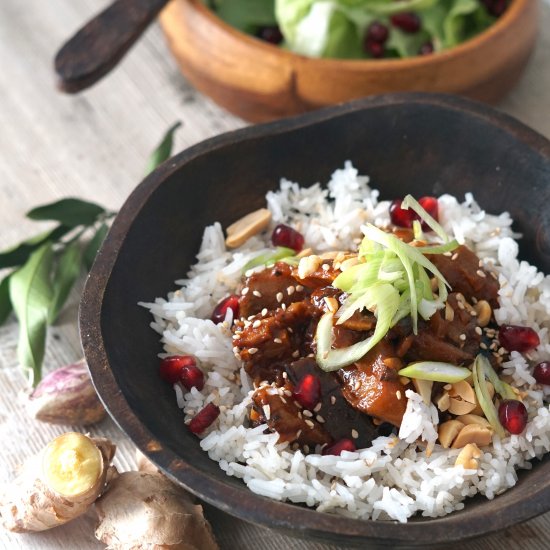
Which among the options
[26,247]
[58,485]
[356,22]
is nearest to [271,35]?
[356,22]

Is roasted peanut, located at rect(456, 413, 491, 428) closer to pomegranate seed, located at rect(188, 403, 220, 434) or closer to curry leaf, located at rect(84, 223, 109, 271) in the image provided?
pomegranate seed, located at rect(188, 403, 220, 434)

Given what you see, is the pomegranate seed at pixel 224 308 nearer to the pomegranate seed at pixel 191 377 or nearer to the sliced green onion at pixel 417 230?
the pomegranate seed at pixel 191 377

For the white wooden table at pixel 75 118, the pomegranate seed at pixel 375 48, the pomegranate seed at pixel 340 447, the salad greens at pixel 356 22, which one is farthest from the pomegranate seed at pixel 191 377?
the pomegranate seed at pixel 375 48

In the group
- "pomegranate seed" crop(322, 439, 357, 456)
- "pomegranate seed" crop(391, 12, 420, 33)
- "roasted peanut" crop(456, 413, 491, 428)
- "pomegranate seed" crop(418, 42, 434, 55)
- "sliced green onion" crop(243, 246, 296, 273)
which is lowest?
"pomegranate seed" crop(418, 42, 434, 55)

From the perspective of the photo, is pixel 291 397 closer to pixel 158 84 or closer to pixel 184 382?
pixel 184 382

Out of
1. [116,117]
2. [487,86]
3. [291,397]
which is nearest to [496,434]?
[291,397]

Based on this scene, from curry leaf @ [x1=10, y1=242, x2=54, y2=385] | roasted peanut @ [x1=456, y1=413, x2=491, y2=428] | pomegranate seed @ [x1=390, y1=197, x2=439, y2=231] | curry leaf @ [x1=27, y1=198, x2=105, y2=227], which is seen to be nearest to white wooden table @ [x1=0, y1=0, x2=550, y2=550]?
curry leaf @ [x1=10, y1=242, x2=54, y2=385]

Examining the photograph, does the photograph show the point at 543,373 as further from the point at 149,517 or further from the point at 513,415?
the point at 149,517
